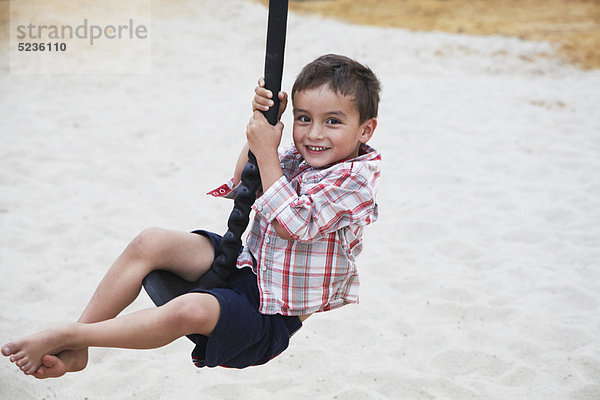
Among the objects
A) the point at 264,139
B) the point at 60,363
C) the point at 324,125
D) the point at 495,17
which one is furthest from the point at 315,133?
the point at 495,17

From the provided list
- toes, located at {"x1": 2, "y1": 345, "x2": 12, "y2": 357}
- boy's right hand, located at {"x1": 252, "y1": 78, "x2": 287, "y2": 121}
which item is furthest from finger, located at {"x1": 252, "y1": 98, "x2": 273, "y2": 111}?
toes, located at {"x1": 2, "y1": 345, "x2": 12, "y2": 357}

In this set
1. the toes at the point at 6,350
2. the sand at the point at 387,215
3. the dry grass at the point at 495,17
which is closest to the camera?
the toes at the point at 6,350

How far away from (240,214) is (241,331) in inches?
13.1

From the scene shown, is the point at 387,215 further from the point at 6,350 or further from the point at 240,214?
the point at 6,350

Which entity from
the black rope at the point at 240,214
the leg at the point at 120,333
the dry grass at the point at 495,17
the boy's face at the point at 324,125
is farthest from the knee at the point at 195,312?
the dry grass at the point at 495,17

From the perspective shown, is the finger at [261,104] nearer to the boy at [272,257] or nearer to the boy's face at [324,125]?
the boy at [272,257]

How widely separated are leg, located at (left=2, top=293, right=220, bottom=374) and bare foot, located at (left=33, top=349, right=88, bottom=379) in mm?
17

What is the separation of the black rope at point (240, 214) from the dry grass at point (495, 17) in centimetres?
777

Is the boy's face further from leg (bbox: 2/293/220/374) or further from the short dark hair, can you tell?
leg (bbox: 2/293/220/374)

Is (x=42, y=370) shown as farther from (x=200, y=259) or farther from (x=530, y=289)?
(x=530, y=289)

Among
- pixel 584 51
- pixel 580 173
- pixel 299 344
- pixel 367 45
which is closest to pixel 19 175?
pixel 299 344

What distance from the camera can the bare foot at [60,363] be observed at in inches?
70.9

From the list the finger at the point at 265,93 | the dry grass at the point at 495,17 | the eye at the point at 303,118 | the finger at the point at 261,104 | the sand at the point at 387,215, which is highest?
the dry grass at the point at 495,17

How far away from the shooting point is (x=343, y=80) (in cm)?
199
